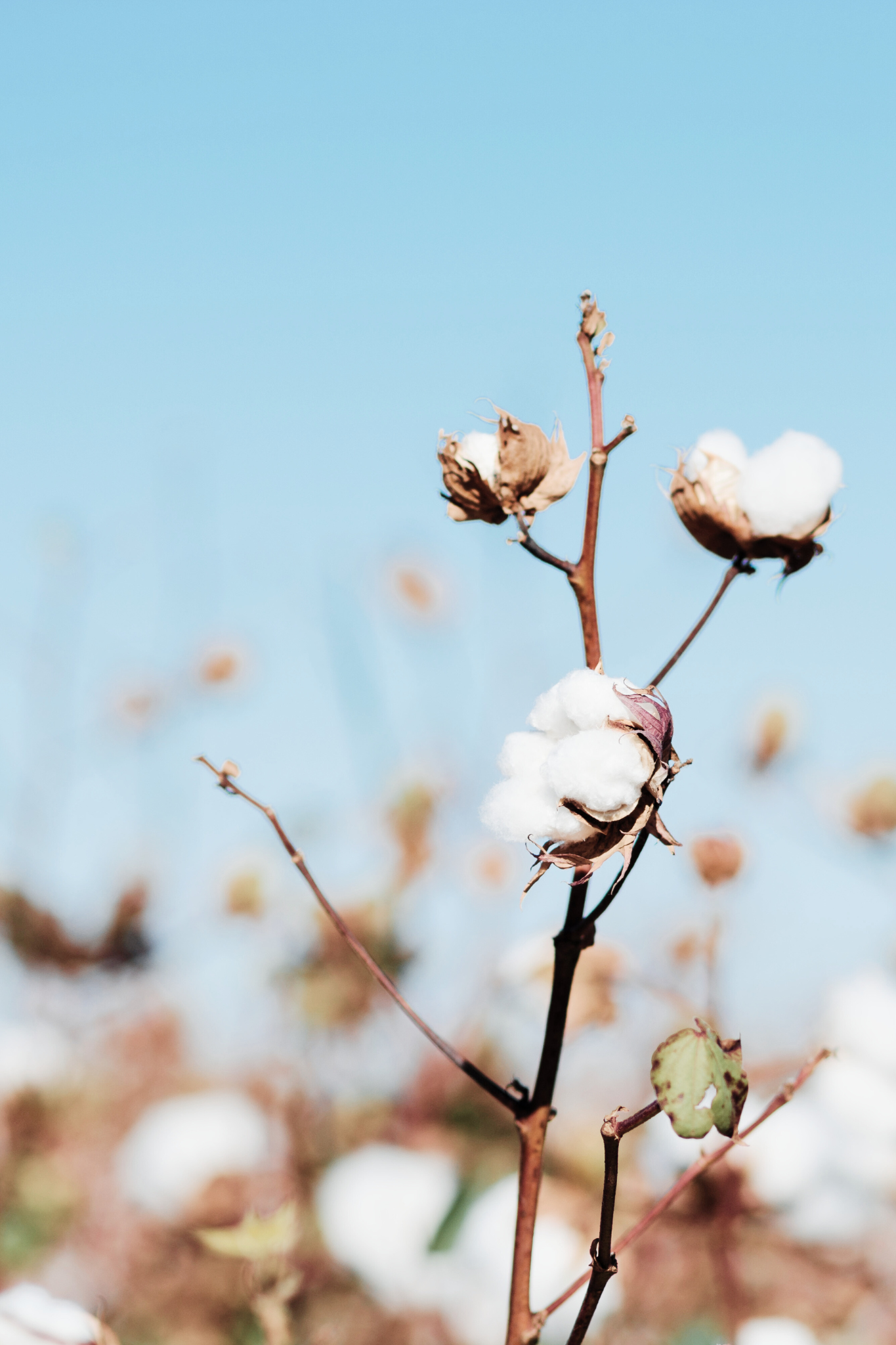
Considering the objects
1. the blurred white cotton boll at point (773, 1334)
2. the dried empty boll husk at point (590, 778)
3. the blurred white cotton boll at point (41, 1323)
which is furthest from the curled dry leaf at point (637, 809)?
the blurred white cotton boll at point (773, 1334)

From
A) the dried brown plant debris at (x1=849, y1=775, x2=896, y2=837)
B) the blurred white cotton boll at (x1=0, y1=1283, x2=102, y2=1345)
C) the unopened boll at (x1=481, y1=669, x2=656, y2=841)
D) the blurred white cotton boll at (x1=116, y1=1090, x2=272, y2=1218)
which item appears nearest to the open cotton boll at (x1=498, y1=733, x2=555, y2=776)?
the unopened boll at (x1=481, y1=669, x2=656, y2=841)

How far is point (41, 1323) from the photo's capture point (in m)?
0.60

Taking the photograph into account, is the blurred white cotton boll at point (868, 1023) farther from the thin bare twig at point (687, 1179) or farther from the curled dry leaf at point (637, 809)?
the curled dry leaf at point (637, 809)

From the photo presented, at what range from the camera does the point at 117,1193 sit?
7.49 feet

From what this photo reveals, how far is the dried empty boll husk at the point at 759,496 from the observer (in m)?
0.55

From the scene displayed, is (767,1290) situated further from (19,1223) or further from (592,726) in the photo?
(592,726)

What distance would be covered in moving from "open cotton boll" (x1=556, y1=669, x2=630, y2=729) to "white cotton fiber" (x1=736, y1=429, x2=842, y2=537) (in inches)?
5.6

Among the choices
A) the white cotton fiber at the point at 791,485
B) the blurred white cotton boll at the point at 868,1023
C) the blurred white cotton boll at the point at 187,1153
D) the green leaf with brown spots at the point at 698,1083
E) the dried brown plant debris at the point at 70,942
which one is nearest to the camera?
the green leaf with brown spots at the point at 698,1083

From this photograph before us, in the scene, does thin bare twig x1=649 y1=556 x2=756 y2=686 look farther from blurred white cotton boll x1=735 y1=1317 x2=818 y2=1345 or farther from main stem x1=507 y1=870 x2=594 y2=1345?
blurred white cotton boll x1=735 y1=1317 x2=818 y2=1345

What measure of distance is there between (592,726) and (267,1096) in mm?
1845

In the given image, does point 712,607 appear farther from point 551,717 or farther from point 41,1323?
point 41,1323

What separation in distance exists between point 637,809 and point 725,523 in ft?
0.59

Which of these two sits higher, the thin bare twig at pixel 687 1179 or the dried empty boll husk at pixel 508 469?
the dried empty boll husk at pixel 508 469

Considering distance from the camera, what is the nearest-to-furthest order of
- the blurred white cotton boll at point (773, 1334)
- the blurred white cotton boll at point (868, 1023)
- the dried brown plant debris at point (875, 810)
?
the blurred white cotton boll at point (773, 1334) → the blurred white cotton boll at point (868, 1023) → the dried brown plant debris at point (875, 810)
